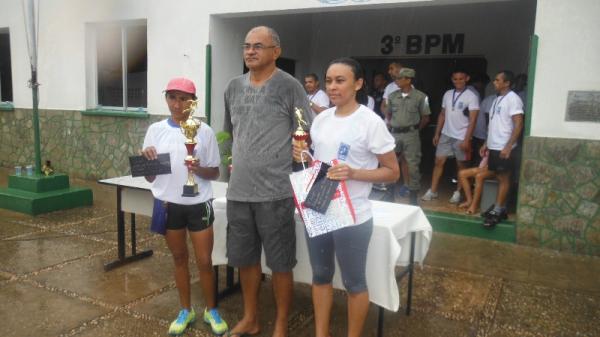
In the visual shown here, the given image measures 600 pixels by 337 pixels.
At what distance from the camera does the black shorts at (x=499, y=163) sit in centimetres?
564

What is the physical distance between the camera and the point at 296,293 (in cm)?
400

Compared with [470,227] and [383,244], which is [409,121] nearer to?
[470,227]

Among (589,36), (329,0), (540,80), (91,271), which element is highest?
(329,0)

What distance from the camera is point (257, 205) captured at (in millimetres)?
2896

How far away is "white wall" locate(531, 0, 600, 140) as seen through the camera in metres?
4.84

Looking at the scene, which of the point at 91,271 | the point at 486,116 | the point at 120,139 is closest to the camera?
the point at 91,271

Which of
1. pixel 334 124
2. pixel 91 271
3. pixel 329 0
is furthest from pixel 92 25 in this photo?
pixel 334 124

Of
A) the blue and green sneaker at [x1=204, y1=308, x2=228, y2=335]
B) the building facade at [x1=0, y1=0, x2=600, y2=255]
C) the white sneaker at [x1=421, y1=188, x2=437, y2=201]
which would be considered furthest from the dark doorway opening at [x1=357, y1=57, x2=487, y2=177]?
the blue and green sneaker at [x1=204, y1=308, x2=228, y2=335]

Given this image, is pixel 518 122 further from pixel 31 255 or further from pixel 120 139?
pixel 120 139

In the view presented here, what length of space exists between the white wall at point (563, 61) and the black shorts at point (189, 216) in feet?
12.2

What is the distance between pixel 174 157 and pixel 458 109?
4.57m

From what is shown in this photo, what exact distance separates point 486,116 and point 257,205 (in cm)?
530

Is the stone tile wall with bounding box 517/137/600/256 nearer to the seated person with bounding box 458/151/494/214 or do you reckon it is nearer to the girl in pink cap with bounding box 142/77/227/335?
the seated person with bounding box 458/151/494/214

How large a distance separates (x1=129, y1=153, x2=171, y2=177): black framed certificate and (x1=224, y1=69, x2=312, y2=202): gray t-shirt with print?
43 centimetres
